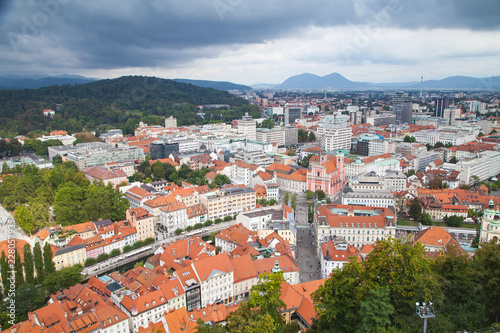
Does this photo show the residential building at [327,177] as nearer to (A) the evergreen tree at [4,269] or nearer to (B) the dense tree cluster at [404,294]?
(B) the dense tree cluster at [404,294]

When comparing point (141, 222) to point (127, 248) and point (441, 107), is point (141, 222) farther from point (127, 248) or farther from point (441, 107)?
point (441, 107)

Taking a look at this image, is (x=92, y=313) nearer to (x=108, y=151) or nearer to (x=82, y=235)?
(x=82, y=235)

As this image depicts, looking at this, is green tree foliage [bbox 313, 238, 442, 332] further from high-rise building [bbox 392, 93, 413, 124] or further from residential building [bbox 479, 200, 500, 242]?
high-rise building [bbox 392, 93, 413, 124]

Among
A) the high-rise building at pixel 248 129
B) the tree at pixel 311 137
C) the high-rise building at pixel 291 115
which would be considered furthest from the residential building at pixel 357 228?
the high-rise building at pixel 291 115

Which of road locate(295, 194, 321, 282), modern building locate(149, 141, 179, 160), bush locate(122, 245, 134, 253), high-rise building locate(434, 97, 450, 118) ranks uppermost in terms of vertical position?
high-rise building locate(434, 97, 450, 118)

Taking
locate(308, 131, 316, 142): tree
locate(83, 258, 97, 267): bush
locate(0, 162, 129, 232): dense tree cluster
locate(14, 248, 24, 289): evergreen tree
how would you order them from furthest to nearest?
locate(308, 131, 316, 142): tree < locate(0, 162, 129, 232): dense tree cluster < locate(83, 258, 97, 267): bush < locate(14, 248, 24, 289): evergreen tree

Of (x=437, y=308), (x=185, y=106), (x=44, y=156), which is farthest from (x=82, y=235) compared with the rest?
(x=185, y=106)

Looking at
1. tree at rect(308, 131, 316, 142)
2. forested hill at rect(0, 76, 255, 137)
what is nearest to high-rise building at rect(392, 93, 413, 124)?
tree at rect(308, 131, 316, 142)
